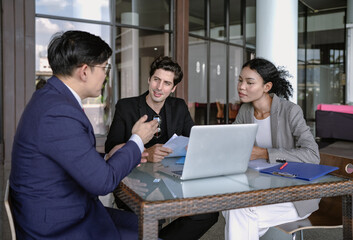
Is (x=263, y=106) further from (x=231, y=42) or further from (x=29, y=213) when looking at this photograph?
(x=231, y=42)

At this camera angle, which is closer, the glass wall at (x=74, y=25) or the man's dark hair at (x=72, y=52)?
the man's dark hair at (x=72, y=52)

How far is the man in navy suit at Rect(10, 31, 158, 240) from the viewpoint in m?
1.27

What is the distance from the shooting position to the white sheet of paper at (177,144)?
1923mm

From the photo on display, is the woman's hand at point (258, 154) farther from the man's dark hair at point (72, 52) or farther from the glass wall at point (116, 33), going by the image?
the glass wall at point (116, 33)

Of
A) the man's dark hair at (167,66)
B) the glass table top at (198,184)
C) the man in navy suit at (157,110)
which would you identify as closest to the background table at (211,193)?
the glass table top at (198,184)

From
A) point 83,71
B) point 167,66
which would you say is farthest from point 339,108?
point 83,71

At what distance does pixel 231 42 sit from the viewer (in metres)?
9.51

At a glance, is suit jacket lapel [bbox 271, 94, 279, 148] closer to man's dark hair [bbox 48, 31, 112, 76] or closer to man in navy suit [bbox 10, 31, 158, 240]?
man in navy suit [bbox 10, 31, 158, 240]

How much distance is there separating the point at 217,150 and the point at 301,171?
1.51 feet

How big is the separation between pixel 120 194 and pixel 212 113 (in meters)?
7.74

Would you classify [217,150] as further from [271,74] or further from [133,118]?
[271,74]

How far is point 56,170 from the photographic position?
1.32m

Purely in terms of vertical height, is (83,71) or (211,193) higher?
(83,71)

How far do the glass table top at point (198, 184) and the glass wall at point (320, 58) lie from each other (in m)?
12.3
